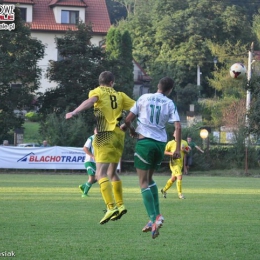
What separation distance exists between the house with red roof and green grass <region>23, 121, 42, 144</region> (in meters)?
6.11

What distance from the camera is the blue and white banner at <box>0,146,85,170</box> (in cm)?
3791

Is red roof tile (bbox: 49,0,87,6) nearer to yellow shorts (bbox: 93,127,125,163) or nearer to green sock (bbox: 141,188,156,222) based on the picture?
yellow shorts (bbox: 93,127,125,163)

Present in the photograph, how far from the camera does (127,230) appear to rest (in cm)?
1290

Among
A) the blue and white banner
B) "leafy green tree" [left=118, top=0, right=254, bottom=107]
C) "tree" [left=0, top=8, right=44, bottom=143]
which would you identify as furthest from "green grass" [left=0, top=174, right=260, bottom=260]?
"leafy green tree" [left=118, top=0, right=254, bottom=107]

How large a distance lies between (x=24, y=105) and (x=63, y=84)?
10.6ft

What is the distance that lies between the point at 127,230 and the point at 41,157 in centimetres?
2593

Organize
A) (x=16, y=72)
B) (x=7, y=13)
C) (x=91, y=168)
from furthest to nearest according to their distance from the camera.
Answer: (x=16, y=72), (x=7, y=13), (x=91, y=168)

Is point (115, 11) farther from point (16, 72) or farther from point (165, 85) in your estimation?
point (165, 85)

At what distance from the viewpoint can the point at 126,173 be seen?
40.3 metres

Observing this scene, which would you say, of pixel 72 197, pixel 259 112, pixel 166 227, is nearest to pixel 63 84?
pixel 259 112

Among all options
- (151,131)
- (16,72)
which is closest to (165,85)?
(151,131)

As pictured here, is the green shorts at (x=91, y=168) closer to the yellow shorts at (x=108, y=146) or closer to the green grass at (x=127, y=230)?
the green grass at (x=127, y=230)

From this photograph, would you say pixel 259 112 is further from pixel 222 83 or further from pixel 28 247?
pixel 222 83

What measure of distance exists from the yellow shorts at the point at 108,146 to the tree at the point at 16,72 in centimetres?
3255
